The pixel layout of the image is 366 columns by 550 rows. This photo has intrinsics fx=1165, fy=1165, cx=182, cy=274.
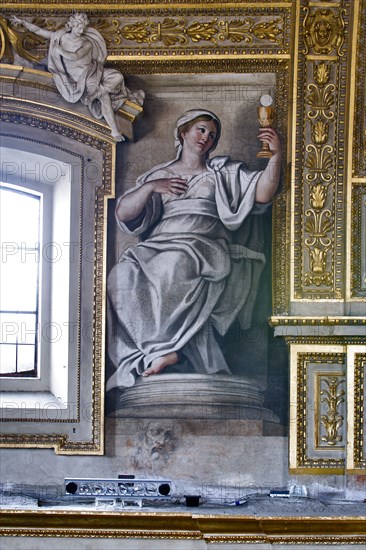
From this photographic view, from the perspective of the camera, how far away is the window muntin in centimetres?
934

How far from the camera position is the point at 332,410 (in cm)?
901

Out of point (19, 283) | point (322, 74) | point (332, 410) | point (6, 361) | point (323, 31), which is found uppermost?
point (323, 31)

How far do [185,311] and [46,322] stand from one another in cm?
112

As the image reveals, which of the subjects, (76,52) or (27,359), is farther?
(27,359)

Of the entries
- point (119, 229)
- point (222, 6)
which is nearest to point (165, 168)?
point (119, 229)

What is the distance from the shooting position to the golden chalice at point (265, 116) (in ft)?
29.9

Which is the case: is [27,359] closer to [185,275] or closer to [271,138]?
[185,275]

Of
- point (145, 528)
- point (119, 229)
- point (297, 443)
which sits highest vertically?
point (119, 229)

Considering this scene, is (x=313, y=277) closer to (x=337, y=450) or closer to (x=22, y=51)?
(x=337, y=450)

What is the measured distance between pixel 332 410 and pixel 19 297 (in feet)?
8.67

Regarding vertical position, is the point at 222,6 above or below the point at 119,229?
above

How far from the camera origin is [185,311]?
9102mm

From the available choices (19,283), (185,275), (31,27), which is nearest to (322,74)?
(185,275)

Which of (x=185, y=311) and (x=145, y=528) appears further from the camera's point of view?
(x=185, y=311)
